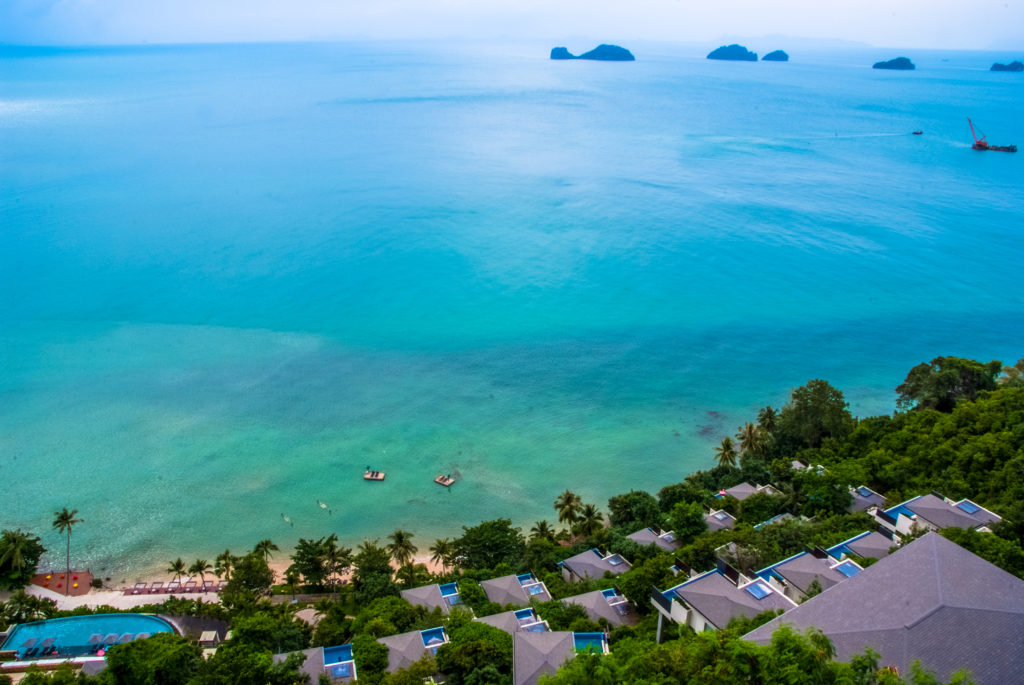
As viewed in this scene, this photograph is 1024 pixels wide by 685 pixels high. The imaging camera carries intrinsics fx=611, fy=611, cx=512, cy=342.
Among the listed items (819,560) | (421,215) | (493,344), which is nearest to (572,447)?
(493,344)

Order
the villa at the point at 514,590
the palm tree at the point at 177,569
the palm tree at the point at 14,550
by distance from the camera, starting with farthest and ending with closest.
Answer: the palm tree at the point at 177,569, the palm tree at the point at 14,550, the villa at the point at 514,590

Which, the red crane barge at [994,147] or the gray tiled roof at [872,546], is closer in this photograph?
the gray tiled roof at [872,546]

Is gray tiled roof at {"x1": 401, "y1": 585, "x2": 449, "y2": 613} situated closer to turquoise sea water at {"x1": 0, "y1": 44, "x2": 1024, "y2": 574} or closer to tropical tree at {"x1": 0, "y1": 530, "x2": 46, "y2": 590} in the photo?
turquoise sea water at {"x1": 0, "y1": 44, "x2": 1024, "y2": 574}

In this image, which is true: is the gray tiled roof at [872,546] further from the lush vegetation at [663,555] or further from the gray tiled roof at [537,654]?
the gray tiled roof at [537,654]

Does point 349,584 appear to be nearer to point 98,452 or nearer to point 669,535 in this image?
point 669,535

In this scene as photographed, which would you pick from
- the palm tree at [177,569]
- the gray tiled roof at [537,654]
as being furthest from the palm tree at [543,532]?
the palm tree at [177,569]

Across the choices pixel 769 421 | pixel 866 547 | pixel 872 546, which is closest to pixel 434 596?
pixel 866 547

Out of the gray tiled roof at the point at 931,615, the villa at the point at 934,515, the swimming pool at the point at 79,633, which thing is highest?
the gray tiled roof at the point at 931,615
